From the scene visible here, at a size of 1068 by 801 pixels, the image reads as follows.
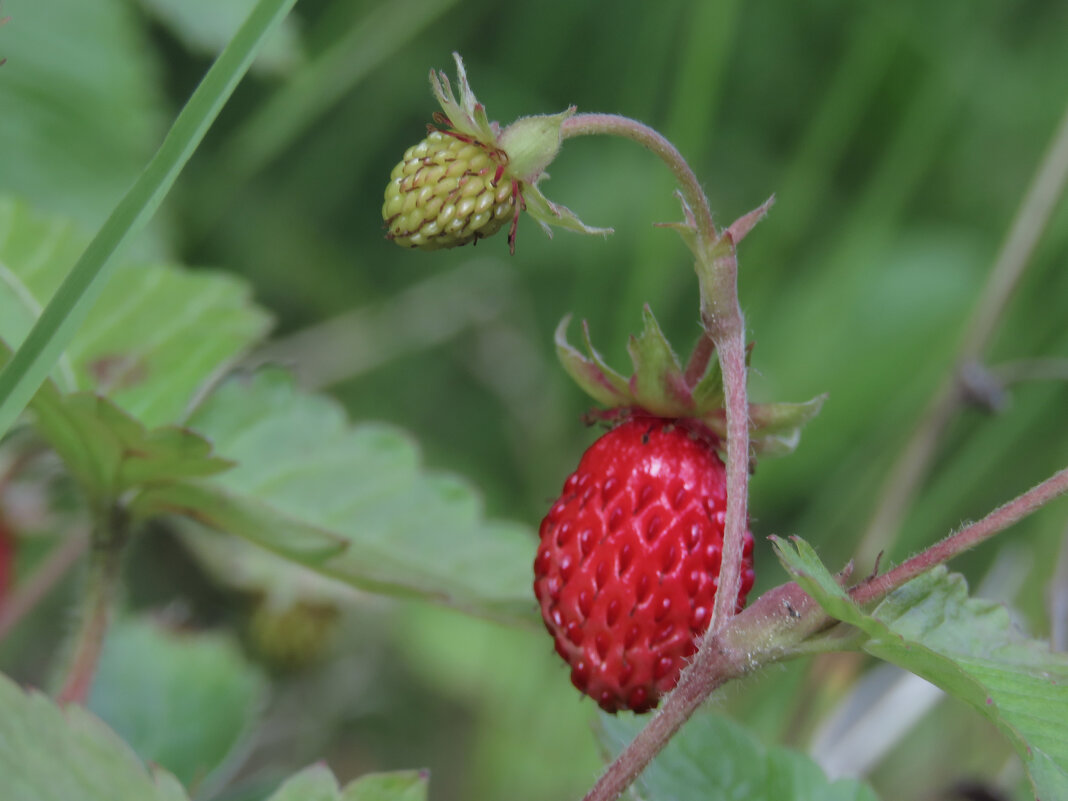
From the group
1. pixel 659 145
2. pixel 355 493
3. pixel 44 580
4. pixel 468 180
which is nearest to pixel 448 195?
pixel 468 180

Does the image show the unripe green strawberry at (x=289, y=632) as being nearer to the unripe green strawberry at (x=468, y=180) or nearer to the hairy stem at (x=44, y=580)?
the hairy stem at (x=44, y=580)

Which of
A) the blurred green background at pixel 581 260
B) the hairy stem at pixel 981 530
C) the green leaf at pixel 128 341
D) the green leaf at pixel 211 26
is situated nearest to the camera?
the hairy stem at pixel 981 530

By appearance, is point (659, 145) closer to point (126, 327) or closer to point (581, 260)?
point (126, 327)

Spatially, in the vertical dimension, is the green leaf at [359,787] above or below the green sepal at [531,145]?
below

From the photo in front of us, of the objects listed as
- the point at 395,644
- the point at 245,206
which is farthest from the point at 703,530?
the point at 245,206

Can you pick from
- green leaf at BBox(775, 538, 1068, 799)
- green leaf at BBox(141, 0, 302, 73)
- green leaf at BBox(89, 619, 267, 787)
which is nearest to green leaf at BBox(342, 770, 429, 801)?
green leaf at BBox(775, 538, 1068, 799)

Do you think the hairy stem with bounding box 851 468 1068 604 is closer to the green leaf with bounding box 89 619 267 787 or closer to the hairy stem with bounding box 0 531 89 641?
the green leaf with bounding box 89 619 267 787

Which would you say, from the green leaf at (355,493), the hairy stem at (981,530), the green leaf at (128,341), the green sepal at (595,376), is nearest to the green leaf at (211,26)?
the green leaf at (128,341)
